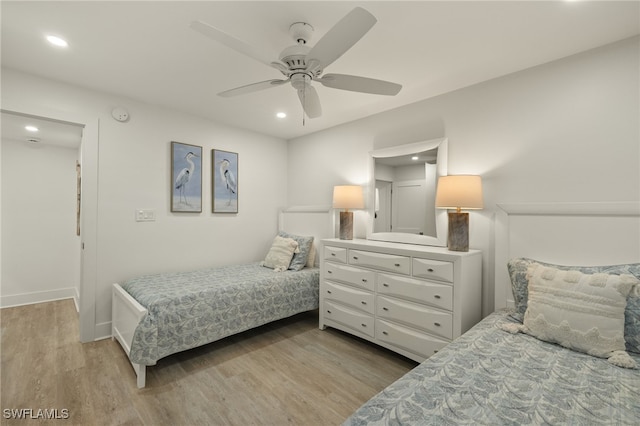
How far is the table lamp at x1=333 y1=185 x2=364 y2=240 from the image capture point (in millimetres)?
3154

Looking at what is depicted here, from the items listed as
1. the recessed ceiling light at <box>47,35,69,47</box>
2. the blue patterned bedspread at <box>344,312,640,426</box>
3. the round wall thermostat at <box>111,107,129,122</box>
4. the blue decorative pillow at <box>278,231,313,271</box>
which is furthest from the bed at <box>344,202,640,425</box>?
the round wall thermostat at <box>111,107,129,122</box>

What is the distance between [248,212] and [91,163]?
5.81ft

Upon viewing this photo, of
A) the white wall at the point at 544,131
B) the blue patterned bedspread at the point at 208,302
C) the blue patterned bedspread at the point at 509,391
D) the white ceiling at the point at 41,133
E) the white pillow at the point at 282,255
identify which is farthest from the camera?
the white pillow at the point at 282,255

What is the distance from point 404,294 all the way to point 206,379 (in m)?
1.69

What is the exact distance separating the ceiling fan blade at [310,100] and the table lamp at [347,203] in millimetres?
1178

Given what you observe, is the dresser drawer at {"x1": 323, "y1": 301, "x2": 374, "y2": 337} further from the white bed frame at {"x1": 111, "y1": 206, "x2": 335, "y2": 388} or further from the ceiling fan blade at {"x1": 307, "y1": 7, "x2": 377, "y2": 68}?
the ceiling fan blade at {"x1": 307, "y1": 7, "x2": 377, "y2": 68}

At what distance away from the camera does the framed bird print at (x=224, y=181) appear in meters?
3.54

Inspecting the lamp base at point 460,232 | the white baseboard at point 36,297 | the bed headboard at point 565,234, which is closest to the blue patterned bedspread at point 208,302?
the lamp base at point 460,232

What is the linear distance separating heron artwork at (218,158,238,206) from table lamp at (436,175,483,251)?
2.54 m

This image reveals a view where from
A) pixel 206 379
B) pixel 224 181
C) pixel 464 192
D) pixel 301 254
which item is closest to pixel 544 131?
pixel 464 192

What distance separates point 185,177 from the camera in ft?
10.8

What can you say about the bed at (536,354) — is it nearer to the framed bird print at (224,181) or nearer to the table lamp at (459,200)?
the table lamp at (459,200)

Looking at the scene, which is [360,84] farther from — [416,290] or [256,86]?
[416,290]

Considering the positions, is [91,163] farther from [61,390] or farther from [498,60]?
[498,60]
